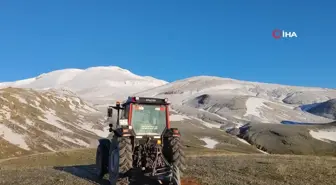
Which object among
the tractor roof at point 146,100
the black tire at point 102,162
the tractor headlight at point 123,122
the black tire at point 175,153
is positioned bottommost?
the black tire at point 102,162

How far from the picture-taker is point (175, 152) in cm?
1706

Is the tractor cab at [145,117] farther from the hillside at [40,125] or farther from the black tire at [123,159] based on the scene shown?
the hillside at [40,125]

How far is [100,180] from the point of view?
1941 centimetres

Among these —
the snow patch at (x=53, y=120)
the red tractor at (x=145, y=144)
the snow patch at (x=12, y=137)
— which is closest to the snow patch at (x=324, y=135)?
the snow patch at (x=53, y=120)

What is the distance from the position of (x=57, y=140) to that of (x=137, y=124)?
81.5m

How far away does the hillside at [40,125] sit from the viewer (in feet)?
287

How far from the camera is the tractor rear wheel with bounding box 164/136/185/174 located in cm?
1702

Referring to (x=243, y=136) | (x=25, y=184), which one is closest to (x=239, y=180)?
(x=25, y=184)

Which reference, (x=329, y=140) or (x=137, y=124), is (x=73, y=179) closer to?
(x=137, y=124)

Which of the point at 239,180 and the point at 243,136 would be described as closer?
the point at 239,180

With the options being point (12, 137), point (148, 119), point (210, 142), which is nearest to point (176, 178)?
point (148, 119)

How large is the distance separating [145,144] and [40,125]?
302 ft

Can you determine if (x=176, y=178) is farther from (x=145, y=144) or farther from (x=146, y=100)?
(x=146, y=100)

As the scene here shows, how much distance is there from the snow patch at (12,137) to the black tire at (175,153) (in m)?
74.0
